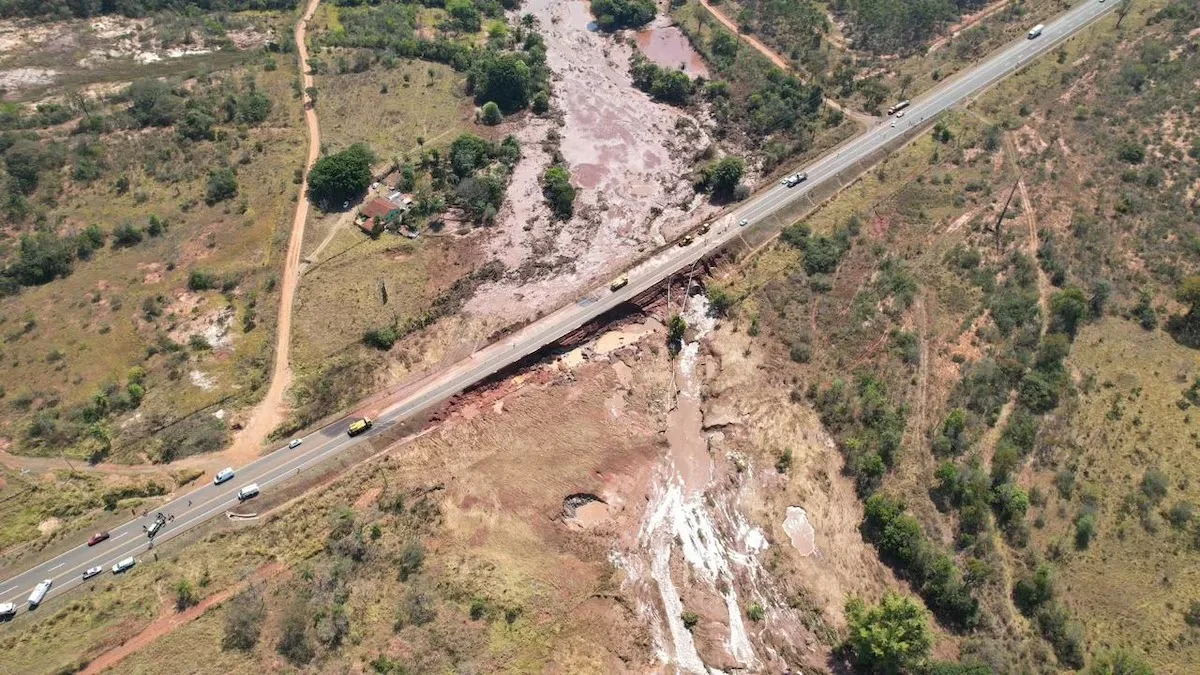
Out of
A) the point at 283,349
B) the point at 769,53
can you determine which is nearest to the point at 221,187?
the point at 283,349

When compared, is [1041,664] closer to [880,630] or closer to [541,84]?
[880,630]

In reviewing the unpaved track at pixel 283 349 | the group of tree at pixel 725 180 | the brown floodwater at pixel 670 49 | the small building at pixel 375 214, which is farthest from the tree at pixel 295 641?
the brown floodwater at pixel 670 49

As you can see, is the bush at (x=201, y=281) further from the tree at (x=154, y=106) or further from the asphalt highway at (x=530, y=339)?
the tree at (x=154, y=106)

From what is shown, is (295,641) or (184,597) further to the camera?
(184,597)

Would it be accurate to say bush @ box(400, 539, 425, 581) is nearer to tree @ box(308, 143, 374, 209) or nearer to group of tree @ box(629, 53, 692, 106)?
tree @ box(308, 143, 374, 209)

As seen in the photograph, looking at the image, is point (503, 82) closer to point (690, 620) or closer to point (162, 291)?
point (162, 291)
